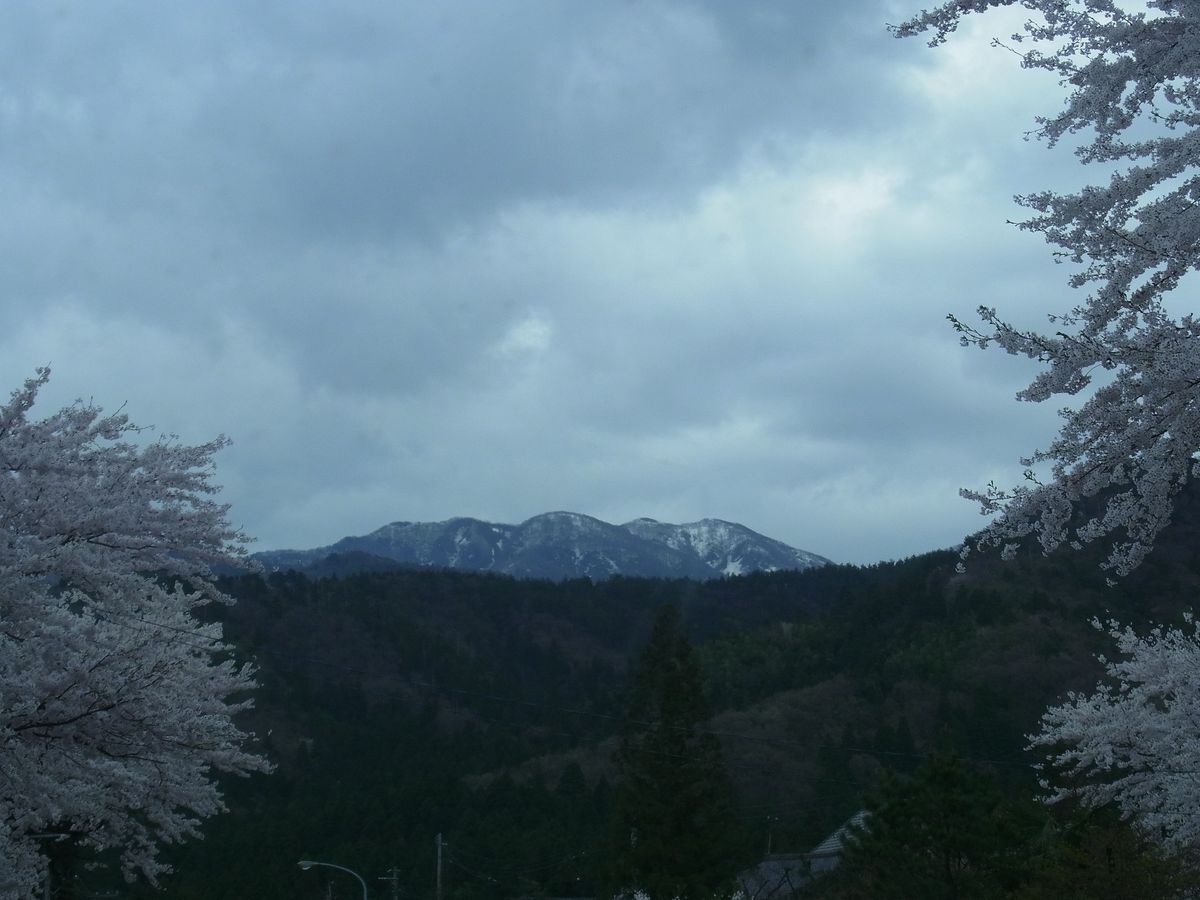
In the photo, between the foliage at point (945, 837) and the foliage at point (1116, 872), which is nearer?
the foliage at point (1116, 872)

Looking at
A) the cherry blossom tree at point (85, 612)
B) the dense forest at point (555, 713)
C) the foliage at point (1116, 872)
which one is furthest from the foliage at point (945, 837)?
the cherry blossom tree at point (85, 612)

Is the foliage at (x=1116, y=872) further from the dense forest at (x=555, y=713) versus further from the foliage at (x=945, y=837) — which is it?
the dense forest at (x=555, y=713)

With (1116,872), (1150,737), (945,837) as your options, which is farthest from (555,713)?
(1116,872)

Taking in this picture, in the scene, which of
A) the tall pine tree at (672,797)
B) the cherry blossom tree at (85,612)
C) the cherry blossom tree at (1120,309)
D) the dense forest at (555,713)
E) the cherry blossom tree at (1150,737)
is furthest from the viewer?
the dense forest at (555,713)

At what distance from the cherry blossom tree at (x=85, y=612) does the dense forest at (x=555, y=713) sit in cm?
1252

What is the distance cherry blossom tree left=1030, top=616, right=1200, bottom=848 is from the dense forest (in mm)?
4264

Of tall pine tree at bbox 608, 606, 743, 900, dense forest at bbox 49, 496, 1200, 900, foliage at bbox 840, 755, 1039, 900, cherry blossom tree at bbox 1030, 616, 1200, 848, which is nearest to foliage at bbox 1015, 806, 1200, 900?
cherry blossom tree at bbox 1030, 616, 1200, 848

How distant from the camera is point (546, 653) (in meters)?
129

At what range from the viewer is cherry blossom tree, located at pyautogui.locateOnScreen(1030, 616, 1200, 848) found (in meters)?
17.5

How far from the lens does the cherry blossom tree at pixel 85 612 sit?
9.98 m

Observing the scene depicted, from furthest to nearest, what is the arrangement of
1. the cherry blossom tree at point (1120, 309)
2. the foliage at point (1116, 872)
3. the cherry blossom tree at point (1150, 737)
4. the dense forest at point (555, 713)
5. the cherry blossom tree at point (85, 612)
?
the dense forest at point (555, 713)
the cherry blossom tree at point (1150, 737)
the foliage at point (1116, 872)
the cherry blossom tree at point (85, 612)
the cherry blossom tree at point (1120, 309)

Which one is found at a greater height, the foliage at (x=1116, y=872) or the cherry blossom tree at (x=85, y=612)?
the cherry blossom tree at (x=85, y=612)

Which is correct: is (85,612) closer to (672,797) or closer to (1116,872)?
(1116,872)

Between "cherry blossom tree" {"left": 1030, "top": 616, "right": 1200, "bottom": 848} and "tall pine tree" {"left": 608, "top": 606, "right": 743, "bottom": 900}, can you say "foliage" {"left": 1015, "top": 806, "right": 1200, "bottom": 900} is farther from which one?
"tall pine tree" {"left": 608, "top": 606, "right": 743, "bottom": 900}
